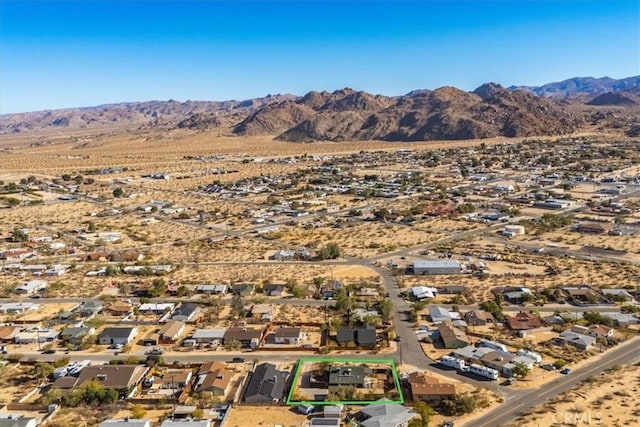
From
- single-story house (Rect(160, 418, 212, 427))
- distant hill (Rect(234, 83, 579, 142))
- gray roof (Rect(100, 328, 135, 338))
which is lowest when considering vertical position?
single-story house (Rect(160, 418, 212, 427))

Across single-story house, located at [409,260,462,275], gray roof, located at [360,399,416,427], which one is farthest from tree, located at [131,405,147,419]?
single-story house, located at [409,260,462,275]

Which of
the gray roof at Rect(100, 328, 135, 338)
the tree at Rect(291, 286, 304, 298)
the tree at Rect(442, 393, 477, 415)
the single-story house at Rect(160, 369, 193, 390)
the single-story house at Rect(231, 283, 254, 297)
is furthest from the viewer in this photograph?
the single-story house at Rect(231, 283, 254, 297)

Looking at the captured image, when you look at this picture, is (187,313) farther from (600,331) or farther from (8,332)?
(600,331)

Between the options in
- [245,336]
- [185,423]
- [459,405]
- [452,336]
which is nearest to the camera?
[185,423]

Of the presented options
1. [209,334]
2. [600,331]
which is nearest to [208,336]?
[209,334]

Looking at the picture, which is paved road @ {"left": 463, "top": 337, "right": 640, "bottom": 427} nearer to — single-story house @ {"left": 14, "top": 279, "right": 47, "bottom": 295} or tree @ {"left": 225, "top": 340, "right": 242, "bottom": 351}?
tree @ {"left": 225, "top": 340, "right": 242, "bottom": 351}

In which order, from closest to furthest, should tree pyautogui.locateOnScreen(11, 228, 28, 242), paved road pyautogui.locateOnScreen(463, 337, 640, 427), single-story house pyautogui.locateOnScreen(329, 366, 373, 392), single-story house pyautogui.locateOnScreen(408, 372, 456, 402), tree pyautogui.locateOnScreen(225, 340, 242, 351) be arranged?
1. paved road pyautogui.locateOnScreen(463, 337, 640, 427)
2. single-story house pyautogui.locateOnScreen(408, 372, 456, 402)
3. single-story house pyautogui.locateOnScreen(329, 366, 373, 392)
4. tree pyautogui.locateOnScreen(225, 340, 242, 351)
5. tree pyautogui.locateOnScreen(11, 228, 28, 242)

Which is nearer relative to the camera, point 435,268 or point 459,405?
point 459,405

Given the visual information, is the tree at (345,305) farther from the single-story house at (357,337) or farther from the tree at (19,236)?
the tree at (19,236)

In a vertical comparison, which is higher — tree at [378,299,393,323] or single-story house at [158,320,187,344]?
tree at [378,299,393,323]
